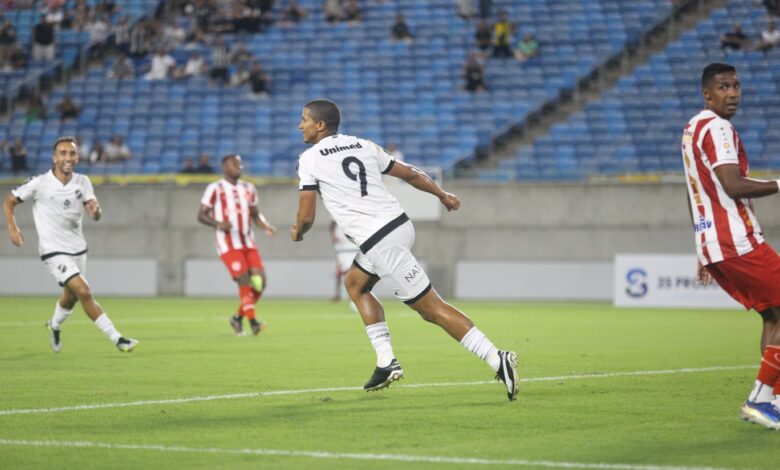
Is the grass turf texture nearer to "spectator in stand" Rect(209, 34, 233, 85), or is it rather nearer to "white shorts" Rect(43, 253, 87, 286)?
"white shorts" Rect(43, 253, 87, 286)

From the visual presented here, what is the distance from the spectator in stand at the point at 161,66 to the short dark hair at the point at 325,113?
27454mm

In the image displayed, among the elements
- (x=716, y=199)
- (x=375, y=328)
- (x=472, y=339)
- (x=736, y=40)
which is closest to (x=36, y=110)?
(x=736, y=40)

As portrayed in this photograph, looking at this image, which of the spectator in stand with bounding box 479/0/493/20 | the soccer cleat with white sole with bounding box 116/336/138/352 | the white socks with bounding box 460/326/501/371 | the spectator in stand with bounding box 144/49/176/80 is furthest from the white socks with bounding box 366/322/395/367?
the spectator in stand with bounding box 144/49/176/80

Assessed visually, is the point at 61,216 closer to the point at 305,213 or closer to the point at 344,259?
the point at 305,213

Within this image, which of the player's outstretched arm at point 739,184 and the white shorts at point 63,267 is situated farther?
the white shorts at point 63,267

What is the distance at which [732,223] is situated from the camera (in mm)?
8094

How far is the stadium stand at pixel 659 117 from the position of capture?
30.3m

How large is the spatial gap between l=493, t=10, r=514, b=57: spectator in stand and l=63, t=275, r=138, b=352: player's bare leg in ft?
70.5

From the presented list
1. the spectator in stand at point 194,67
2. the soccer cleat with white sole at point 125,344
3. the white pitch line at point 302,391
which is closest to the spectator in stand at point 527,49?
the spectator in stand at point 194,67

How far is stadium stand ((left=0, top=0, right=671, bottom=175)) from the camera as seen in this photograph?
33219 mm

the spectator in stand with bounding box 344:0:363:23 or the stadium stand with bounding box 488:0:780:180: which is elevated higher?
the spectator in stand with bounding box 344:0:363:23

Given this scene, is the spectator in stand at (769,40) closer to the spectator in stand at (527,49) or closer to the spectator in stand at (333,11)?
the spectator in stand at (527,49)

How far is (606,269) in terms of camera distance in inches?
1192

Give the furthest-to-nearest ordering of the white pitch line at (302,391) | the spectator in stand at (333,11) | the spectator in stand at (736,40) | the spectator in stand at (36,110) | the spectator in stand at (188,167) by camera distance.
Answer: the spectator in stand at (333,11)
the spectator in stand at (36,110)
the spectator in stand at (188,167)
the spectator in stand at (736,40)
the white pitch line at (302,391)
